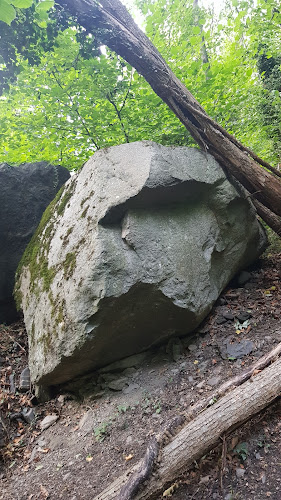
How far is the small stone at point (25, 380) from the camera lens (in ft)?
14.3

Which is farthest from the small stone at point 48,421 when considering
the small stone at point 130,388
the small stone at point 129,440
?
the small stone at point 129,440

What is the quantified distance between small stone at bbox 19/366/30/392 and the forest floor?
85mm

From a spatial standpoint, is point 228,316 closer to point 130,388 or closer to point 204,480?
point 130,388

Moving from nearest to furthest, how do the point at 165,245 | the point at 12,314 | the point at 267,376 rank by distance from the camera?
the point at 267,376, the point at 165,245, the point at 12,314

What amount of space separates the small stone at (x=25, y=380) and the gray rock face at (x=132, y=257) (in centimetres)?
43

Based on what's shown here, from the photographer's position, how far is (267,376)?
2645 mm

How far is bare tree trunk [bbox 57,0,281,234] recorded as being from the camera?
4.55 meters

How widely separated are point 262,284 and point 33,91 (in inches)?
222

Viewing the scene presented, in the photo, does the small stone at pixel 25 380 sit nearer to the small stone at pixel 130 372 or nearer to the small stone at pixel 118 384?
the small stone at pixel 118 384

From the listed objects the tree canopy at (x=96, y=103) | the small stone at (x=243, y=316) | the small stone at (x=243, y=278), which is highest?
the tree canopy at (x=96, y=103)

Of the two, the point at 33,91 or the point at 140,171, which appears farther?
the point at 33,91

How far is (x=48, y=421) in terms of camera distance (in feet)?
12.5

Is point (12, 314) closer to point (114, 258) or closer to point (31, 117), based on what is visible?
point (114, 258)

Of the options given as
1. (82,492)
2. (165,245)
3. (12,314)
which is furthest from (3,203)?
(82,492)
